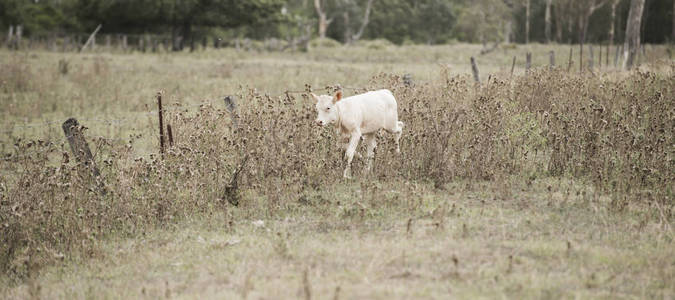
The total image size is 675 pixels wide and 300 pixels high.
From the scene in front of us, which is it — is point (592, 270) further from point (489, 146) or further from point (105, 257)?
point (105, 257)

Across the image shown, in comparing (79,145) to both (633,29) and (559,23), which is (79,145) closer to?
(633,29)

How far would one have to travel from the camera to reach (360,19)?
238 ft

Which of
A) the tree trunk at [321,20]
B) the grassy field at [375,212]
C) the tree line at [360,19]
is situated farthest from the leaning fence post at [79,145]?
the tree trunk at [321,20]

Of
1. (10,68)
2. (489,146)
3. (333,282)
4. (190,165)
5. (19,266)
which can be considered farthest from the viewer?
(10,68)

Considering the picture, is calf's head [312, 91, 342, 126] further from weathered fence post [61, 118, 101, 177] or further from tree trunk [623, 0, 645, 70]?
tree trunk [623, 0, 645, 70]

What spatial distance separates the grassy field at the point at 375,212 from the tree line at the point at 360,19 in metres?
24.2

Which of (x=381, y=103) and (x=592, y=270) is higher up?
(x=381, y=103)

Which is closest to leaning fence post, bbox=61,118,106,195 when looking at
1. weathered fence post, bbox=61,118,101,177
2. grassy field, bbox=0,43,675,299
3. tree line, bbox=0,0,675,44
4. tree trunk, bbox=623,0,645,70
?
A: weathered fence post, bbox=61,118,101,177

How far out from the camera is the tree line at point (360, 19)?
146ft

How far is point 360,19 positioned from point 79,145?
66.1 metres

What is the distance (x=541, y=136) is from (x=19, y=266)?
846cm

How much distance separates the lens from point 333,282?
5.72m

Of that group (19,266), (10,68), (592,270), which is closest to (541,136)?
(592,270)

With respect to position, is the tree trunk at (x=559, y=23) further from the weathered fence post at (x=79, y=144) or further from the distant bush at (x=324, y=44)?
the weathered fence post at (x=79, y=144)
